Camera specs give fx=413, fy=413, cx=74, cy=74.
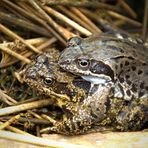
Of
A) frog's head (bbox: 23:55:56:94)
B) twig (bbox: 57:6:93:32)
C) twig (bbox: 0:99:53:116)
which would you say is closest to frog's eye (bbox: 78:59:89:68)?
frog's head (bbox: 23:55:56:94)

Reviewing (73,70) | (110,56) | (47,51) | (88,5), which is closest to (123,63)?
(110,56)

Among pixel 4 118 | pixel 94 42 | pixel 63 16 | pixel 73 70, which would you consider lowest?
pixel 4 118

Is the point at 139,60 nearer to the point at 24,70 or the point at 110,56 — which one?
the point at 110,56

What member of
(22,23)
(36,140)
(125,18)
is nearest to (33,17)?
(22,23)

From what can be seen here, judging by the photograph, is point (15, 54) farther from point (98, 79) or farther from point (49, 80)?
point (98, 79)

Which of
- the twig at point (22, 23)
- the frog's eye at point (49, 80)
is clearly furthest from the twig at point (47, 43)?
the frog's eye at point (49, 80)
